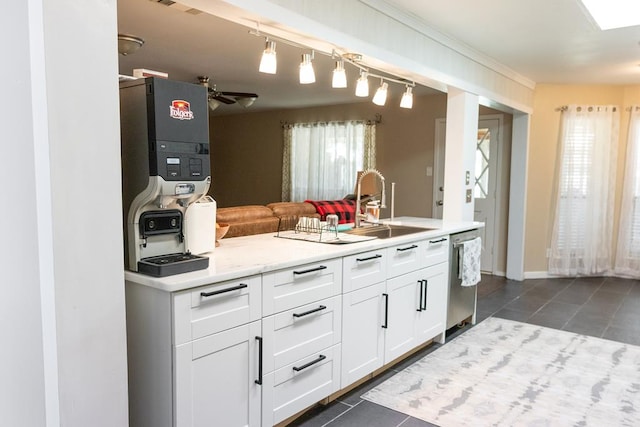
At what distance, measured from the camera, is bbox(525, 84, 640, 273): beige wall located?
5.70 metres

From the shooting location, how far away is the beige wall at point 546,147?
18.7 feet

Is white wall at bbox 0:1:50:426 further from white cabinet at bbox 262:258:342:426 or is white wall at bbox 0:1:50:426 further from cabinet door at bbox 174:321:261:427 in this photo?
white cabinet at bbox 262:258:342:426

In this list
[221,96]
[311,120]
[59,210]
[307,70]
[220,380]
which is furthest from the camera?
[311,120]

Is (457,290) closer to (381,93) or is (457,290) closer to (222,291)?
(381,93)

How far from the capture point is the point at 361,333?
2.62 metres

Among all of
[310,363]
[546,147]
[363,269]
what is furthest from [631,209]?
[310,363]

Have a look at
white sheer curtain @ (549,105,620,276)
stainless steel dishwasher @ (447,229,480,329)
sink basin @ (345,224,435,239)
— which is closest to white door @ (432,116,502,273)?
white sheer curtain @ (549,105,620,276)

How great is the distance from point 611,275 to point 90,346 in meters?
6.10

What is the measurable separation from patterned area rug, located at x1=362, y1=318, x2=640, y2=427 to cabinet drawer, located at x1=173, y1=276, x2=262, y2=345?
111 centimetres

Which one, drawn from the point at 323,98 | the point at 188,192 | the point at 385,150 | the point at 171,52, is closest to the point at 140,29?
the point at 171,52

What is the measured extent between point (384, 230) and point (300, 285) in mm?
1392

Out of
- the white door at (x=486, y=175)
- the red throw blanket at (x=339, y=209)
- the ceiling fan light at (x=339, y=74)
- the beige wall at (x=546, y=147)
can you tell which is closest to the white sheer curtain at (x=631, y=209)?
the beige wall at (x=546, y=147)

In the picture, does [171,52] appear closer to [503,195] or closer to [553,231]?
[503,195]

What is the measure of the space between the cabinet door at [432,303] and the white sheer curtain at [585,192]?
309cm
